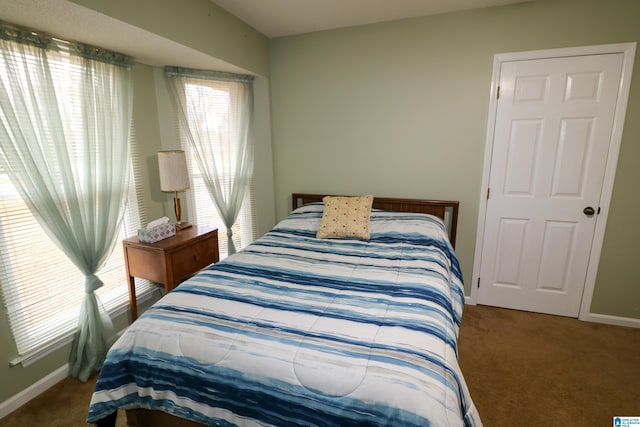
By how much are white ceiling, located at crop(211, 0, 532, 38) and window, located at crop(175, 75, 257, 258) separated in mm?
640

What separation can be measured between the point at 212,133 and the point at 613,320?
146 inches

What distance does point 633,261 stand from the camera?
243 centimetres

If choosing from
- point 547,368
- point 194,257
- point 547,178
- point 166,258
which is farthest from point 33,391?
point 547,178

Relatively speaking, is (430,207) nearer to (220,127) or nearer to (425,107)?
(425,107)

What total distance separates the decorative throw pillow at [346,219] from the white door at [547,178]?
110 cm

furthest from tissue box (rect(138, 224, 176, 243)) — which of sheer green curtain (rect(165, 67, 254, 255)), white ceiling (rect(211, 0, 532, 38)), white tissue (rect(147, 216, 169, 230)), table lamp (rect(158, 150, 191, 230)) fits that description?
white ceiling (rect(211, 0, 532, 38))

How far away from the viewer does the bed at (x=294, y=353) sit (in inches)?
41.1

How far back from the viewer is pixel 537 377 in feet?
6.55

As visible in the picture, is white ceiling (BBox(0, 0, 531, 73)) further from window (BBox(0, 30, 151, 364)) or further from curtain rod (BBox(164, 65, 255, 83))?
window (BBox(0, 30, 151, 364))

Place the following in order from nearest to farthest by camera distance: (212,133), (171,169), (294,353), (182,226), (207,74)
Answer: (294,353) < (171,169) < (182,226) < (207,74) < (212,133)

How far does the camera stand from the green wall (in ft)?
7.51

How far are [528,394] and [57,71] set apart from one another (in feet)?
11.1

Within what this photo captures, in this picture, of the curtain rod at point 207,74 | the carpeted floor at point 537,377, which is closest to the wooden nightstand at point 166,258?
the carpeted floor at point 537,377

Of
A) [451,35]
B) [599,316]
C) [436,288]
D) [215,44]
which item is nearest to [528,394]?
[436,288]
